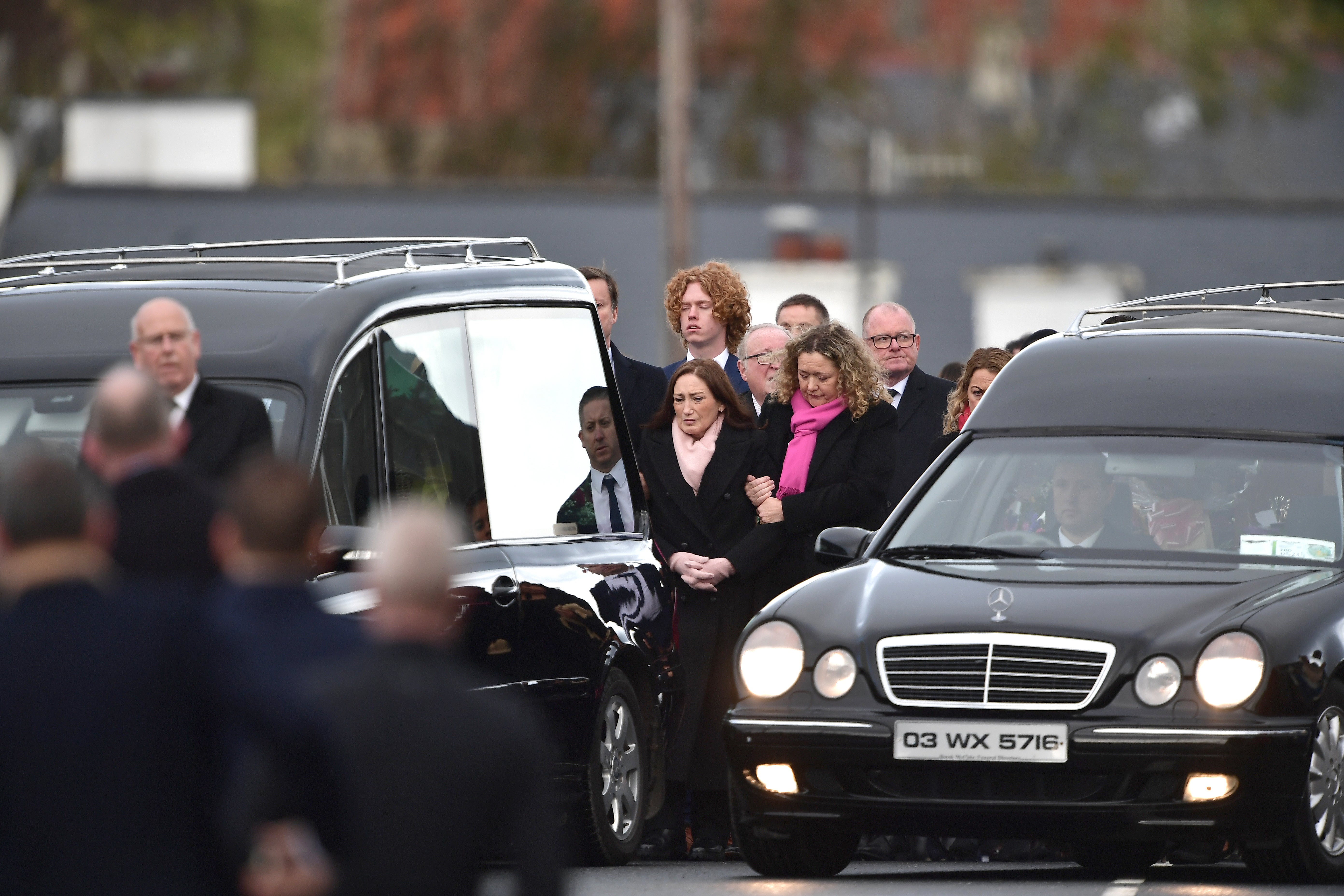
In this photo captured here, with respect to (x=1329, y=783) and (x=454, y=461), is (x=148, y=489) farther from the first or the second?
(x=1329, y=783)

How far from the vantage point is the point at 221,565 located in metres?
6.03

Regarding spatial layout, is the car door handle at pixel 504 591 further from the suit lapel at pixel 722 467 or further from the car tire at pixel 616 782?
the suit lapel at pixel 722 467

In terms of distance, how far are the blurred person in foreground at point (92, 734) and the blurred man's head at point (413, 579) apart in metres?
0.53

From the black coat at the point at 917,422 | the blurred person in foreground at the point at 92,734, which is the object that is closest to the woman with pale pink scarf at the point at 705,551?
the black coat at the point at 917,422

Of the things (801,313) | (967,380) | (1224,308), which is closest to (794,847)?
(967,380)

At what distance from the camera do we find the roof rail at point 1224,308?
1103 centimetres

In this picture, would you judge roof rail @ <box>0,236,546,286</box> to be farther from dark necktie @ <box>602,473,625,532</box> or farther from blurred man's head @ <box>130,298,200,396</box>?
blurred man's head @ <box>130,298,200,396</box>

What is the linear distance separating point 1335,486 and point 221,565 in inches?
195

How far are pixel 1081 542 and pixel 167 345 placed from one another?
139 inches

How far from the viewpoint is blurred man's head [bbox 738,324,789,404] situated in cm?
1202

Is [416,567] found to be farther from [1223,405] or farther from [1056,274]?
[1056,274]

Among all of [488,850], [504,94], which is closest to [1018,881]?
[488,850]

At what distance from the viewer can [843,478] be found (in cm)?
1106

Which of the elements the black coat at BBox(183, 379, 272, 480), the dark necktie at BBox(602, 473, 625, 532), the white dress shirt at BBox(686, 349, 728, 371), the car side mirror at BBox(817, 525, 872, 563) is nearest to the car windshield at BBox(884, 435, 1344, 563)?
the car side mirror at BBox(817, 525, 872, 563)
